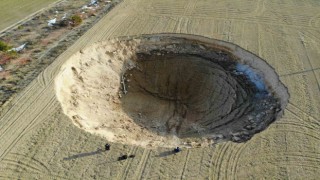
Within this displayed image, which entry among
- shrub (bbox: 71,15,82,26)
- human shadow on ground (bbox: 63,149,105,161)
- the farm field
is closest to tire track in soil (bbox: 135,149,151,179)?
human shadow on ground (bbox: 63,149,105,161)

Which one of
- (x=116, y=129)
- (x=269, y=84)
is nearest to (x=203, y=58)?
(x=269, y=84)

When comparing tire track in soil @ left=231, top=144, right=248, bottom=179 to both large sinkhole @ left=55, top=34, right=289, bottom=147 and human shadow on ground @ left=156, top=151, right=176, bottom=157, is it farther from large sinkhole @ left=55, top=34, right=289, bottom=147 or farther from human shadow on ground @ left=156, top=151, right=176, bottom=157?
human shadow on ground @ left=156, top=151, right=176, bottom=157

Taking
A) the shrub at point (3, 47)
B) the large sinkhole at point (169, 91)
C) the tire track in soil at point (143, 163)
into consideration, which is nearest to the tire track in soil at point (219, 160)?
the large sinkhole at point (169, 91)

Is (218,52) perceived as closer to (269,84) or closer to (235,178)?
(269,84)

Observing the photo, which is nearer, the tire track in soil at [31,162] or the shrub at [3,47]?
the tire track in soil at [31,162]

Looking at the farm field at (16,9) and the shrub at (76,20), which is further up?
the shrub at (76,20)

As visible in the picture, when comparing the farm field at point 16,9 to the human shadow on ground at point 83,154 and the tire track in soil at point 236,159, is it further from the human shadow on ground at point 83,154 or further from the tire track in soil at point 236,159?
the tire track in soil at point 236,159

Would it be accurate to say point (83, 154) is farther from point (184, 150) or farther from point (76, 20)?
point (76, 20)
